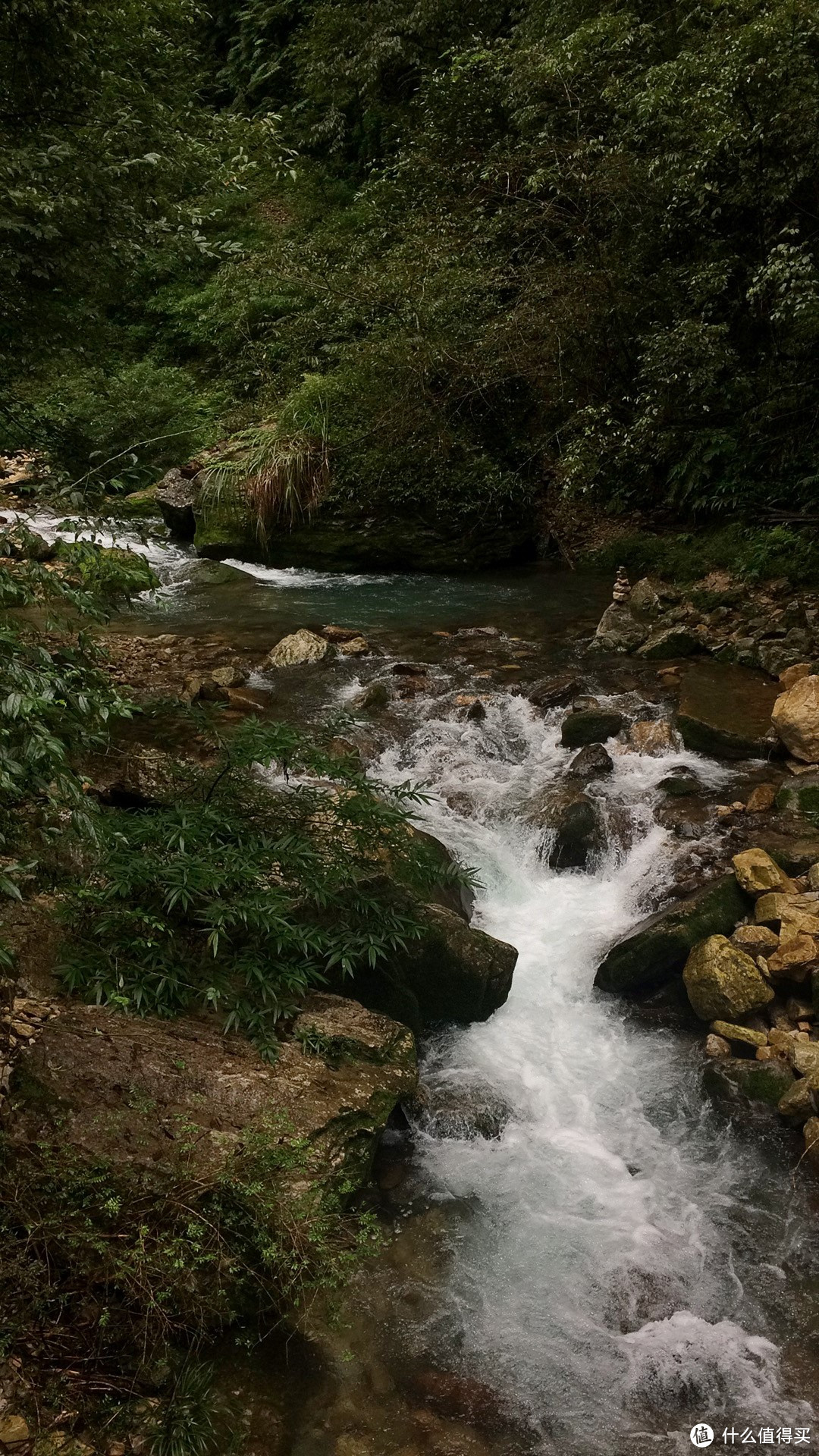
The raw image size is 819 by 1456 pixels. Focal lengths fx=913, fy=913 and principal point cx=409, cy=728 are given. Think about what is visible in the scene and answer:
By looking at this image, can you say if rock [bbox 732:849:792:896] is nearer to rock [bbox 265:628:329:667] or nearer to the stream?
the stream

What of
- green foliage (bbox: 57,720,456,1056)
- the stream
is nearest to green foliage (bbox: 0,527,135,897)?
green foliage (bbox: 57,720,456,1056)

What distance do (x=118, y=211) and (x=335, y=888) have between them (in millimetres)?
4043

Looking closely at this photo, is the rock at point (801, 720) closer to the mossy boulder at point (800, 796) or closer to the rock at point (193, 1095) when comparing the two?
the mossy boulder at point (800, 796)

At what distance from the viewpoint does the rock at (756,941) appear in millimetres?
5348

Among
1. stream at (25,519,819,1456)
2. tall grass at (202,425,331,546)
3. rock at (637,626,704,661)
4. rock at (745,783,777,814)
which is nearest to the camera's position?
stream at (25,519,819,1456)

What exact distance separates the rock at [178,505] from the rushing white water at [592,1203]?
28.0ft

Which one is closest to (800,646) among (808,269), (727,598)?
(727,598)

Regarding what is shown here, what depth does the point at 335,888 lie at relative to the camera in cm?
461

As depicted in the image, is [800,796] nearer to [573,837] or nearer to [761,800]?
[761,800]

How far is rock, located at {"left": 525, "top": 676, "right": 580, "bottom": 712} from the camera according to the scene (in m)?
8.42

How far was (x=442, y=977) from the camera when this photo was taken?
5.25 metres

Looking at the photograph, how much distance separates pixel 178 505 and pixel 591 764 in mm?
8617

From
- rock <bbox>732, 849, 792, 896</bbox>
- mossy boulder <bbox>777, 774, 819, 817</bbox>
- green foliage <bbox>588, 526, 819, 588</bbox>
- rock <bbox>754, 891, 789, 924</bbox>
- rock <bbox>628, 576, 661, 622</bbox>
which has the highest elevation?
green foliage <bbox>588, 526, 819, 588</bbox>

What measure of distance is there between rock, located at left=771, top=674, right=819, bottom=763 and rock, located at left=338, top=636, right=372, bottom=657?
423cm
